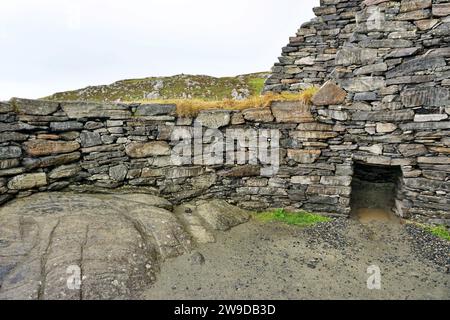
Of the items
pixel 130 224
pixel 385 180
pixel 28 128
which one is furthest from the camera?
pixel 385 180

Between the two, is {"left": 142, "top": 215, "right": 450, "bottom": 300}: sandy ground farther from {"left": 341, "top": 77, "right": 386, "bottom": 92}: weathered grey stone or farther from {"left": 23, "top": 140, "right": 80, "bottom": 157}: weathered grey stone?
{"left": 23, "top": 140, "right": 80, "bottom": 157}: weathered grey stone

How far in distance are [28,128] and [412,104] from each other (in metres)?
9.95

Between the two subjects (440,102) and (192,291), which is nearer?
(192,291)

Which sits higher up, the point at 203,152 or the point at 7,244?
the point at 203,152

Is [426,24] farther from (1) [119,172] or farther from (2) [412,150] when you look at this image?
(1) [119,172]

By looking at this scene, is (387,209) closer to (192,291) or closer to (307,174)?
(307,174)

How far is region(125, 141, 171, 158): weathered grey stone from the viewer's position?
8.88 meters

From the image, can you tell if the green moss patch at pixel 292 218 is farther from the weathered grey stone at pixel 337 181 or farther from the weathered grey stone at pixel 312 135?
the weathered grey stone at pixel 312 135

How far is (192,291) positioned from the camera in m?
5.98

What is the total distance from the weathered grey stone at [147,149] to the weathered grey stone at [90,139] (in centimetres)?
79

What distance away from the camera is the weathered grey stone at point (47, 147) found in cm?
784

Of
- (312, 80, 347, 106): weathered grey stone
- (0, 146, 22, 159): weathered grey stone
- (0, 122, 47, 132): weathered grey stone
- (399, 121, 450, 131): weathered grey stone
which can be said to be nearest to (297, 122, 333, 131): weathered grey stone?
(312, 80, 347, 106): weathered grey stone
